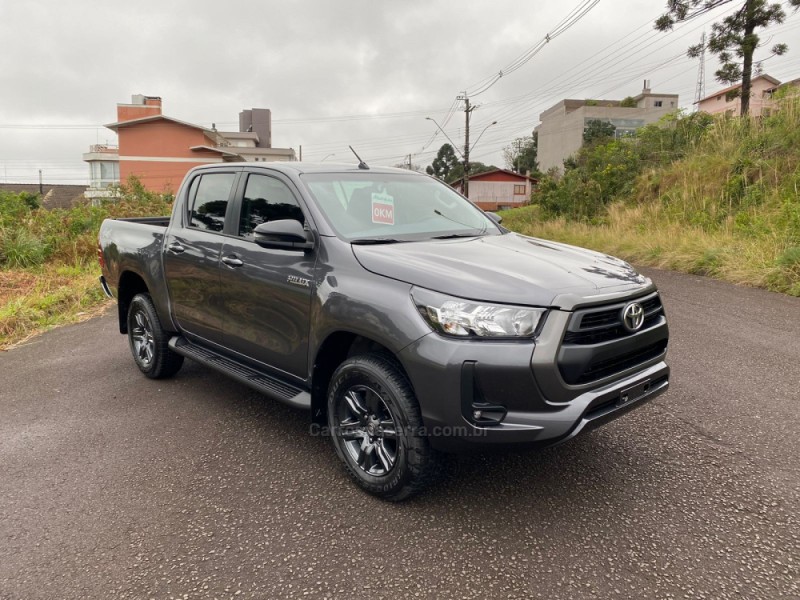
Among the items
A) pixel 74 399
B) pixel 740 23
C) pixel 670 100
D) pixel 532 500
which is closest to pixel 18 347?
pixel 74 399

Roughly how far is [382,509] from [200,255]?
2.30 meters

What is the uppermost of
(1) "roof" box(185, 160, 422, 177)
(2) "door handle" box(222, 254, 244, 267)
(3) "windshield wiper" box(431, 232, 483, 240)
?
(1) "roof" box(185, 160, 422, 177)

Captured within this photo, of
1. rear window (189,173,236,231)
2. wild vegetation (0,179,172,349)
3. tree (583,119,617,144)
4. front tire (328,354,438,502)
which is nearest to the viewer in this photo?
front tire (328,354,438,502)

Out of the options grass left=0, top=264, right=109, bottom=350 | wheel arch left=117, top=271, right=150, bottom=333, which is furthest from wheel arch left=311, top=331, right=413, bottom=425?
grass left=0, top=264, right=109, bottom=350

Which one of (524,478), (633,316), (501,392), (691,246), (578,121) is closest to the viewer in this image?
(501,392)

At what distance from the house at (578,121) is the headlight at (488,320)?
62932 mm

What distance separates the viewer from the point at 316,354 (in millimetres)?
3195

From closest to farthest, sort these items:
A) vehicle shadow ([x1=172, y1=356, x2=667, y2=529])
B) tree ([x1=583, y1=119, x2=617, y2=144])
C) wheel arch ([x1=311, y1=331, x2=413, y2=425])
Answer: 1. vehicle shadow ([x1=172, y1=356, x2=667, y2=529])
2. wheel arch ([x1=311, y1=331, x2=413, y2=425])
3. tree ([x1=583, y1=119, x2=617, y2=144])

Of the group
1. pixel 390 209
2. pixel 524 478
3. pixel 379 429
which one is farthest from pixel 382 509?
pixel 390 209

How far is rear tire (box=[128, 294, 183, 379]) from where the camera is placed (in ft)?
15.7

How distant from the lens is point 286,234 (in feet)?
10.6

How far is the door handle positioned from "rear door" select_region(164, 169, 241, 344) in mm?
117

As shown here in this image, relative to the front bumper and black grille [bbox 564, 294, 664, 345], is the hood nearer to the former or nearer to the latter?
black grille [bbox 564, 294, 664, 345]

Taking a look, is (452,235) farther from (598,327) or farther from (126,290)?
(126,290)
